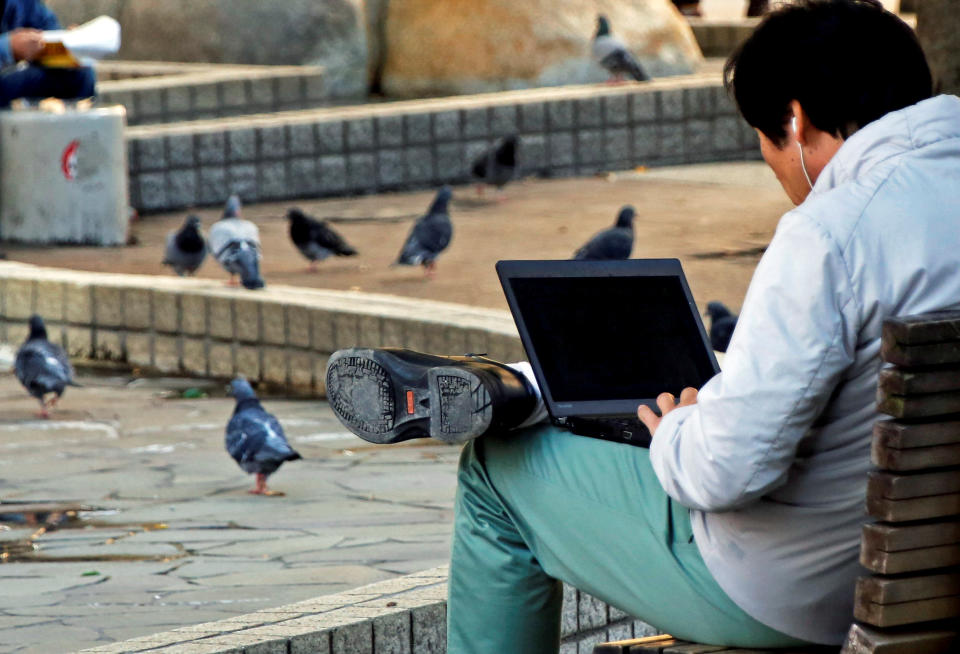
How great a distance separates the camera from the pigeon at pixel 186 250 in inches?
373

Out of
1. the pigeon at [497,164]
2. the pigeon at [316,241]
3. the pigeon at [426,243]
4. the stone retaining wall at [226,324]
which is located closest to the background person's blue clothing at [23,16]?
the pigeon at [316,241]

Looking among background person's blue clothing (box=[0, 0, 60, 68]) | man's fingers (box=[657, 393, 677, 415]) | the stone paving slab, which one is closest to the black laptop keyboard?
man's fingers (box=[657, 393, 677, 415])

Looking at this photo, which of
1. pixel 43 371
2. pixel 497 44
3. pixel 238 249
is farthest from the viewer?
pixel 497 44

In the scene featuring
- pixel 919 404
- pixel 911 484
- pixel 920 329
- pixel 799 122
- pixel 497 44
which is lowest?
pixel 497 44

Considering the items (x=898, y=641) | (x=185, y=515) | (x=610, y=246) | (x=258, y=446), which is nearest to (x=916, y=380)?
(x=898, y=641)

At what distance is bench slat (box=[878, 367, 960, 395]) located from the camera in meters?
2.28

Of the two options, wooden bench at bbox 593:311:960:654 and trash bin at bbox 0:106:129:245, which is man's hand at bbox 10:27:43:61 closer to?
trash bin at bbox 0:106:129:245

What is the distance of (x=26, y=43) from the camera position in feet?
32.3

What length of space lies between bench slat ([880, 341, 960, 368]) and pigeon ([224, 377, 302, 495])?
341 centimetres

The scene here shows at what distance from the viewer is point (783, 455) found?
2.40 meters

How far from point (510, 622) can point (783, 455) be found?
2.42 ft

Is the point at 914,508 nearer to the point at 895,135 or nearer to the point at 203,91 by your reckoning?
the point at 895,135

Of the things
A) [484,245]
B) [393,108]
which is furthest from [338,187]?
[484,245]

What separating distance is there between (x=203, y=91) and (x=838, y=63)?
12.3m
